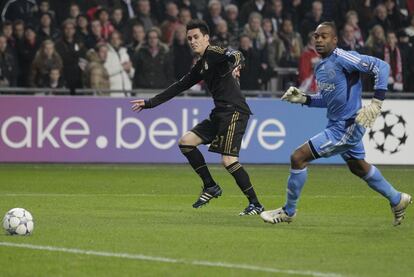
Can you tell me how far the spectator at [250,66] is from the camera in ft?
70.1

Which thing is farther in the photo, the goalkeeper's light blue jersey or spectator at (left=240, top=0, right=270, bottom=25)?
spectator at (left=240, top=0, right=270, bottom=25)

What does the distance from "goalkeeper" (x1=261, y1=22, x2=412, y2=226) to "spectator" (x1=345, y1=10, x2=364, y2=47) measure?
10.8 m

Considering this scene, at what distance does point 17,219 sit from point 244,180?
319 centimetres

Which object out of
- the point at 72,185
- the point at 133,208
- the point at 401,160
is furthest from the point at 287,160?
A: the point at 133,208

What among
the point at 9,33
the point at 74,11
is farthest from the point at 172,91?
the point at 74,11

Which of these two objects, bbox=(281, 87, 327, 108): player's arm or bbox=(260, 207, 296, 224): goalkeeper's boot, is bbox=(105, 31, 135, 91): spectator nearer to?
bbox=(281, 87, 327, 108): player's arm

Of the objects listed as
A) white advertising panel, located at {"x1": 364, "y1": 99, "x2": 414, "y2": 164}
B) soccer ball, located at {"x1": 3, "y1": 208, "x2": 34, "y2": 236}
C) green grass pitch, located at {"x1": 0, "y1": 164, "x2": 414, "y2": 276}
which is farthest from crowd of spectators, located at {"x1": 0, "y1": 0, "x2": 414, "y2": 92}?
soccer ball, located at {"x1": 3, "y1": 208, "x2": 34, "y2": 236}

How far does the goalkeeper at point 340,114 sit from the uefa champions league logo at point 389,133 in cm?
867

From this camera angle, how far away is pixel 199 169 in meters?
13.1

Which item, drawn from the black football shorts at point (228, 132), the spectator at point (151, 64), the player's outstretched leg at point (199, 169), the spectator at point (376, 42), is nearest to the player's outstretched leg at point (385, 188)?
the black football shorts at point (228, 132)

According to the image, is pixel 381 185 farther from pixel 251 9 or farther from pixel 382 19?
pixel 382 19

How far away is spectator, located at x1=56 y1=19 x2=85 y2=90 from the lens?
21.0m

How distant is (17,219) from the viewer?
1026 centimetres

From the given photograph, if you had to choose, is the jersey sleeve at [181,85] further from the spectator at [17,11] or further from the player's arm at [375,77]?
the spectator at [17,11]
